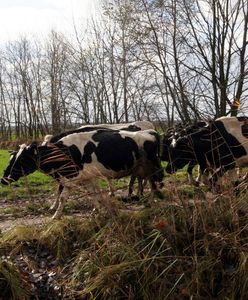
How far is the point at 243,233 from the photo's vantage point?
254 inches

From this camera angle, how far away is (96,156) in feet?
33.3

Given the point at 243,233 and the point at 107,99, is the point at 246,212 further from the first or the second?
the point at 107,99

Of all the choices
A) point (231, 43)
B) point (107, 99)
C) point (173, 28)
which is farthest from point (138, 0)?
point (107, 99)

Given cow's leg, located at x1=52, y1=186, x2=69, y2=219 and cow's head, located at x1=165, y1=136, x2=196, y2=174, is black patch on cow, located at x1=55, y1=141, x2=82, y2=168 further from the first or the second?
cow's head, located at x1=165, y1=136, x2=196, y2=174

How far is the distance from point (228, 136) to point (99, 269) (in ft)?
19.6

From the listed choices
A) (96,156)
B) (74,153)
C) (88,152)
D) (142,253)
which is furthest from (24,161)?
(142,253)

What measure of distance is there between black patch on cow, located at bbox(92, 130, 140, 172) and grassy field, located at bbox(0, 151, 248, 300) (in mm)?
2660

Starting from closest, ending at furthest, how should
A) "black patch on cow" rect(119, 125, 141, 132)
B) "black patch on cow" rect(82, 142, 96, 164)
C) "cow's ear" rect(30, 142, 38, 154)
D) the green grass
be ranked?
"black patch on cow" rect(82, 142, 96, 164), "cow's ear" rect(30, 142, 38, 154), the green grass, "black patch on cow" rect(119, 125, 141, 132)

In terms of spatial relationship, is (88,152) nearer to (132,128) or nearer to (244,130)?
(132,128)

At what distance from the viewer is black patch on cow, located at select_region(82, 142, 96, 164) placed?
1009 centimetres

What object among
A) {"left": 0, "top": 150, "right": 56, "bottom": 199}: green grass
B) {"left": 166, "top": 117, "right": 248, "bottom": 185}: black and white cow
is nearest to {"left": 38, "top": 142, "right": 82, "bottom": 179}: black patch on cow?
{"left": 0, "top": 150, "right": 56, "bottom": 199}: green grass

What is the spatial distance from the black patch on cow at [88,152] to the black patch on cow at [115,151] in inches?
3.9

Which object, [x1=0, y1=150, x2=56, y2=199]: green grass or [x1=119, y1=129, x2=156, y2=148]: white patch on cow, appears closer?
[x1=119, y1=129, x2=156, y2=148]: white patch on cow

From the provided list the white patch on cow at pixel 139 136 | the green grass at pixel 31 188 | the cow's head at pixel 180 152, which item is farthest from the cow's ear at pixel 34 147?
the cow's head at pixel 180 152
